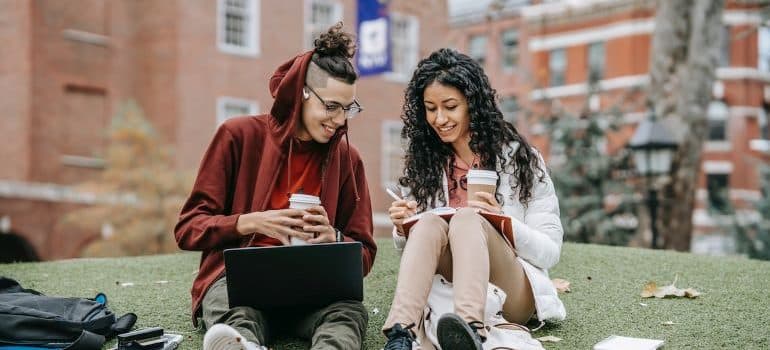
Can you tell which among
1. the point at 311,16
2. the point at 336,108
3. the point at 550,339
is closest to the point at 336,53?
the point at 336,108

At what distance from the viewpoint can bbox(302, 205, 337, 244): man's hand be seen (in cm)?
321

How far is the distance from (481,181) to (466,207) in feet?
0.46

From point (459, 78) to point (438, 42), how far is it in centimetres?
2224

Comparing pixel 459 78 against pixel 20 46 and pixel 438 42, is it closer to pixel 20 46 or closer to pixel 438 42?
pixel 20 46

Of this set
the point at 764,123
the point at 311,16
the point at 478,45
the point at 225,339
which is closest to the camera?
the point at 225,339

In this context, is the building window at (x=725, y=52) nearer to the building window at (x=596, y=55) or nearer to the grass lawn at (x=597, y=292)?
the building window at (x=596, y=55)

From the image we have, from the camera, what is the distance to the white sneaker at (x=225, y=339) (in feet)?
9.46

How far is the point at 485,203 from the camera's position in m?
3.41

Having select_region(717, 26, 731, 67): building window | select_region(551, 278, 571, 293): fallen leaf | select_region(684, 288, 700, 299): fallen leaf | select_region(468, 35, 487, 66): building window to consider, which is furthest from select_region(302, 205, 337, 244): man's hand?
select_region(717, 26, 731, 67): building window

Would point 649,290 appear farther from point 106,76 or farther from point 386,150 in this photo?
point 386,150

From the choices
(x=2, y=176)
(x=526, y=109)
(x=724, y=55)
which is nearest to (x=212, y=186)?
(x=526, y=109)

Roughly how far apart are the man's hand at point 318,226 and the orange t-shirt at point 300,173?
1.17 ft

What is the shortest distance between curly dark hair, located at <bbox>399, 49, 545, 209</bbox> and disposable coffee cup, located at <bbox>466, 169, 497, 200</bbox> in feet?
1.18

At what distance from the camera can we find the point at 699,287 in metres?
5.04
